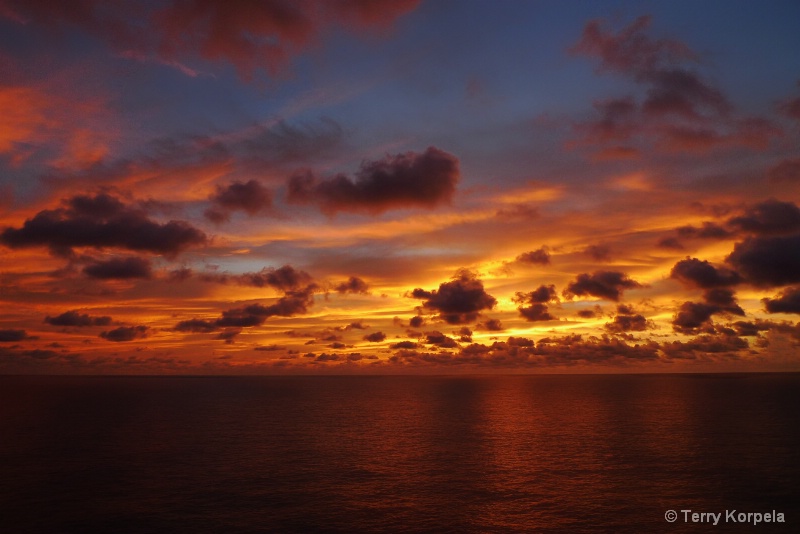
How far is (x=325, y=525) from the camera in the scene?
161 feet

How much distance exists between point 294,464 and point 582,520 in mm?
39232

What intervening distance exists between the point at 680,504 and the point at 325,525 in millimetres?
34635

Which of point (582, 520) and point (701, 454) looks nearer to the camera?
point (582, 520)

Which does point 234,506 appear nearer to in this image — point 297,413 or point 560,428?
point 560,428

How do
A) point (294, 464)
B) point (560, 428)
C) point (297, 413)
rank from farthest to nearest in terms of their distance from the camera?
1. point (297, 413)
2. point (560, 428)
3. point (294, 464)

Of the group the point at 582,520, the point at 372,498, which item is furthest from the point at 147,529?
the point at 582,520

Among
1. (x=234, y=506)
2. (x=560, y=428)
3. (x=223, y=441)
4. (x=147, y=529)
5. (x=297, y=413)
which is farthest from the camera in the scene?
(x=297, y=413)

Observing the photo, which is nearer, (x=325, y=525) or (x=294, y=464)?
(x=325, y=525)

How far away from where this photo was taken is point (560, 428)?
4471 inches

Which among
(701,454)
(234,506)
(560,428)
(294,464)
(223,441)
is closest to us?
(234,506)

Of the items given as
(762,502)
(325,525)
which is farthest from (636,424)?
(325,525)

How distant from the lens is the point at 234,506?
5466 centimetres

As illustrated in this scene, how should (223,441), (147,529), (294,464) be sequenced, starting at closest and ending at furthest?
(147,529) < (294,464) < (223,441)

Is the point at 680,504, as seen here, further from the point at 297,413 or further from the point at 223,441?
the point at 297,413
